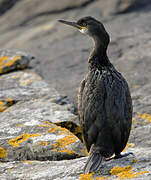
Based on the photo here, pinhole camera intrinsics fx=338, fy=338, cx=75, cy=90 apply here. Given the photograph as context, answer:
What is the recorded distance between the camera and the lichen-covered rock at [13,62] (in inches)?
279

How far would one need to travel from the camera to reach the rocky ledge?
3629 millimetres

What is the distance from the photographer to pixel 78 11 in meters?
10.5

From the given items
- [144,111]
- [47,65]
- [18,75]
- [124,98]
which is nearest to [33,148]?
[124,98]

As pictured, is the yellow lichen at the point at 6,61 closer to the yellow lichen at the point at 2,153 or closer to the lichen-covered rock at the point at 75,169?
the yellow lichen at the point at 2,153

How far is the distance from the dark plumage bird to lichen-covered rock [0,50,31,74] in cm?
317

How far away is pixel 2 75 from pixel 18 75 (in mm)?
390

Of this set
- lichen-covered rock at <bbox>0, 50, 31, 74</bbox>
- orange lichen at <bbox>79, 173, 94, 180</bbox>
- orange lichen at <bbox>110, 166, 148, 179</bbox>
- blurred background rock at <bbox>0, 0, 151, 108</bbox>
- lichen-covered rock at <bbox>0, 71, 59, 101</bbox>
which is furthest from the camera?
blurred background rock at <bbox>0, 0, 151, 108</bbox>

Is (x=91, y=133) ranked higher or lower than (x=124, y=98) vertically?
lower

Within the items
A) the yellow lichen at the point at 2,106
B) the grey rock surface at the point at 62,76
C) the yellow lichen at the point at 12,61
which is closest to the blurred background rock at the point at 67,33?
the grey rock surface at the point at 62,76

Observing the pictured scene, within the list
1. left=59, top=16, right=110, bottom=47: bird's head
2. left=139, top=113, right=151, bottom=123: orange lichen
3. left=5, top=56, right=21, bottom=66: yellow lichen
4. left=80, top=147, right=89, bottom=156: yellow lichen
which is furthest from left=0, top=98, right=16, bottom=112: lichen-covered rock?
left=139, top=113, right=151, bottom=123: orange lichen

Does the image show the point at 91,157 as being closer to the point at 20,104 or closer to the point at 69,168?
the point at 69,168

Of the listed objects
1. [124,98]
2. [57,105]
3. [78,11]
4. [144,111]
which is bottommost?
[144,111]

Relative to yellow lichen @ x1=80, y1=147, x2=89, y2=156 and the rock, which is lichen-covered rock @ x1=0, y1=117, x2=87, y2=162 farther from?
the rock

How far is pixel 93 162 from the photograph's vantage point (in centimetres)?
367
